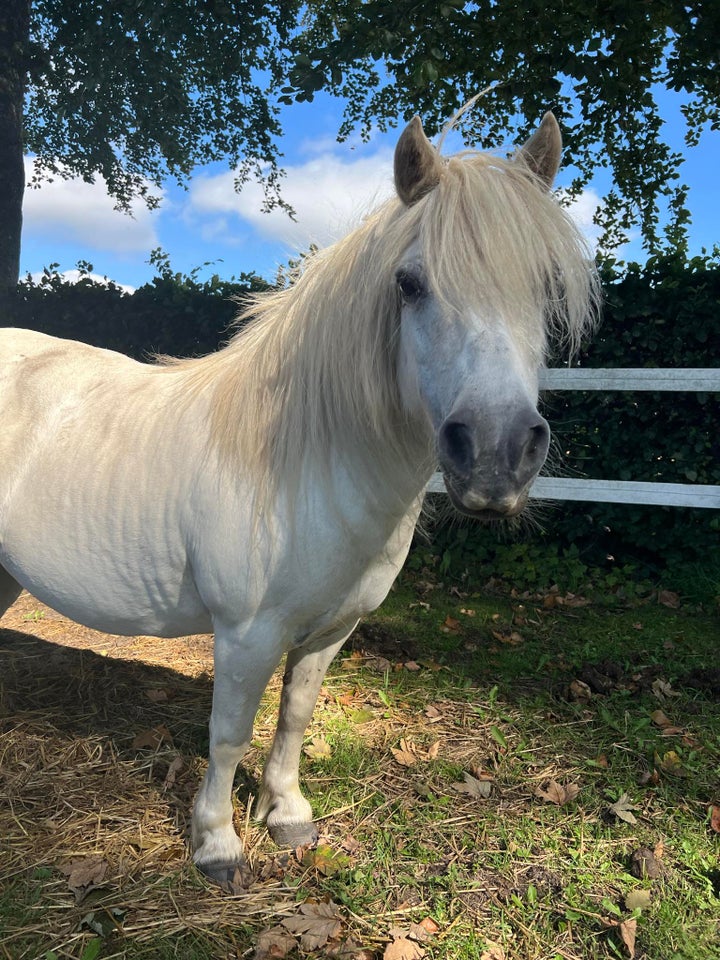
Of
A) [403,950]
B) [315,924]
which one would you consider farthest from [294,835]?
[403,950]

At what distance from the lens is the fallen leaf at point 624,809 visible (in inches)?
89.5

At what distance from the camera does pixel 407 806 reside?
2342 mm

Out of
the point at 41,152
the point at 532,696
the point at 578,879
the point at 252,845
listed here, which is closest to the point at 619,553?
the point at 532,696

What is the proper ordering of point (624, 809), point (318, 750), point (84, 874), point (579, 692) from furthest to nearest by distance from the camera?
point (579, 692) < point (318, 750) < point (624, 809) < point (84, 874)

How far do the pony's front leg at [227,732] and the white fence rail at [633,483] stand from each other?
7.45ft

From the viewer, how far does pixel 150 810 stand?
2252mm

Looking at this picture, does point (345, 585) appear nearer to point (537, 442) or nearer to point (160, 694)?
point (537, 442)

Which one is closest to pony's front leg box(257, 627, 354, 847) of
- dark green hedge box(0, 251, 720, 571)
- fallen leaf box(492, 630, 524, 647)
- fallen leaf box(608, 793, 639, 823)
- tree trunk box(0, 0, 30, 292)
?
fallen leaf box(608, 793, 639, 823)

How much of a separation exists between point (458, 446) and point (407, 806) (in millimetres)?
1793

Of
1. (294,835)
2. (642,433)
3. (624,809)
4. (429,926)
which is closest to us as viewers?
(429,926)

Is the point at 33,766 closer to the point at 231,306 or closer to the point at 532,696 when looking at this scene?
the point at 532,696

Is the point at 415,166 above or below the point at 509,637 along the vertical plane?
above

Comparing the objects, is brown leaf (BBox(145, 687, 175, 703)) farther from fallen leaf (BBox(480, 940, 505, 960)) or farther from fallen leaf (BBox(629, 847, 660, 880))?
fallen leaf (BBox(629, 847, 660, 880))

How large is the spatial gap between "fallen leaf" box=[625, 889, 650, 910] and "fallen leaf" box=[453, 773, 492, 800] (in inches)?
24.3
